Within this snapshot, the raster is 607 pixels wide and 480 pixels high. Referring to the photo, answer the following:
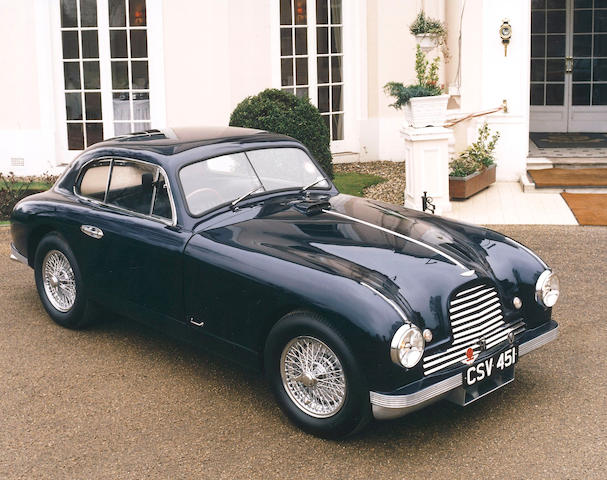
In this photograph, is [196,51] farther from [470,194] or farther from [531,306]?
[531,306]

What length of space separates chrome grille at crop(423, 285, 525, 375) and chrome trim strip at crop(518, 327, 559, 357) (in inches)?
3.7

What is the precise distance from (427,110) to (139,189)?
203 inches

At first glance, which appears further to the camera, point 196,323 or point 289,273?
point 196,323

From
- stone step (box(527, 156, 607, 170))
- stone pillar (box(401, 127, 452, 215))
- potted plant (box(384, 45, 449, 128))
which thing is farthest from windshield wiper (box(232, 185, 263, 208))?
stone step (box(527, 156, 607, 170))

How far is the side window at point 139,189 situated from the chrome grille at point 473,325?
2056mm

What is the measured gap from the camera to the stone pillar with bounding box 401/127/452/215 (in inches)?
402

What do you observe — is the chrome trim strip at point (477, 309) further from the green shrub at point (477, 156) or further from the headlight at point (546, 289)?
the green shrub at point (477, 156)

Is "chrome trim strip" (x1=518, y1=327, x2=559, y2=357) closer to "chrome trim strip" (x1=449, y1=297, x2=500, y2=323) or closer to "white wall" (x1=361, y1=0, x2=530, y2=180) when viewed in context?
"chrome trim strip" (x1=449, y1=297, x2=500, y2=323)

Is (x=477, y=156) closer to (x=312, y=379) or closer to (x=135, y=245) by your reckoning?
(x=135, y=245)

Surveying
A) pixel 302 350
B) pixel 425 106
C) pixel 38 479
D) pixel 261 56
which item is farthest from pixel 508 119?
pixel 38 479

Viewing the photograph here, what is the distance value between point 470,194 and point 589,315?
4.69 m

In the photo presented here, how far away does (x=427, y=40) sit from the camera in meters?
12.0

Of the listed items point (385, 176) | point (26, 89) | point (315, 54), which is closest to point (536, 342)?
point (385, 176)

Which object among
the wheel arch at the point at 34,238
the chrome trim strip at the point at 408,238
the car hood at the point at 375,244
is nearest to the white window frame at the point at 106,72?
the wheel arch at the point at 34,238
